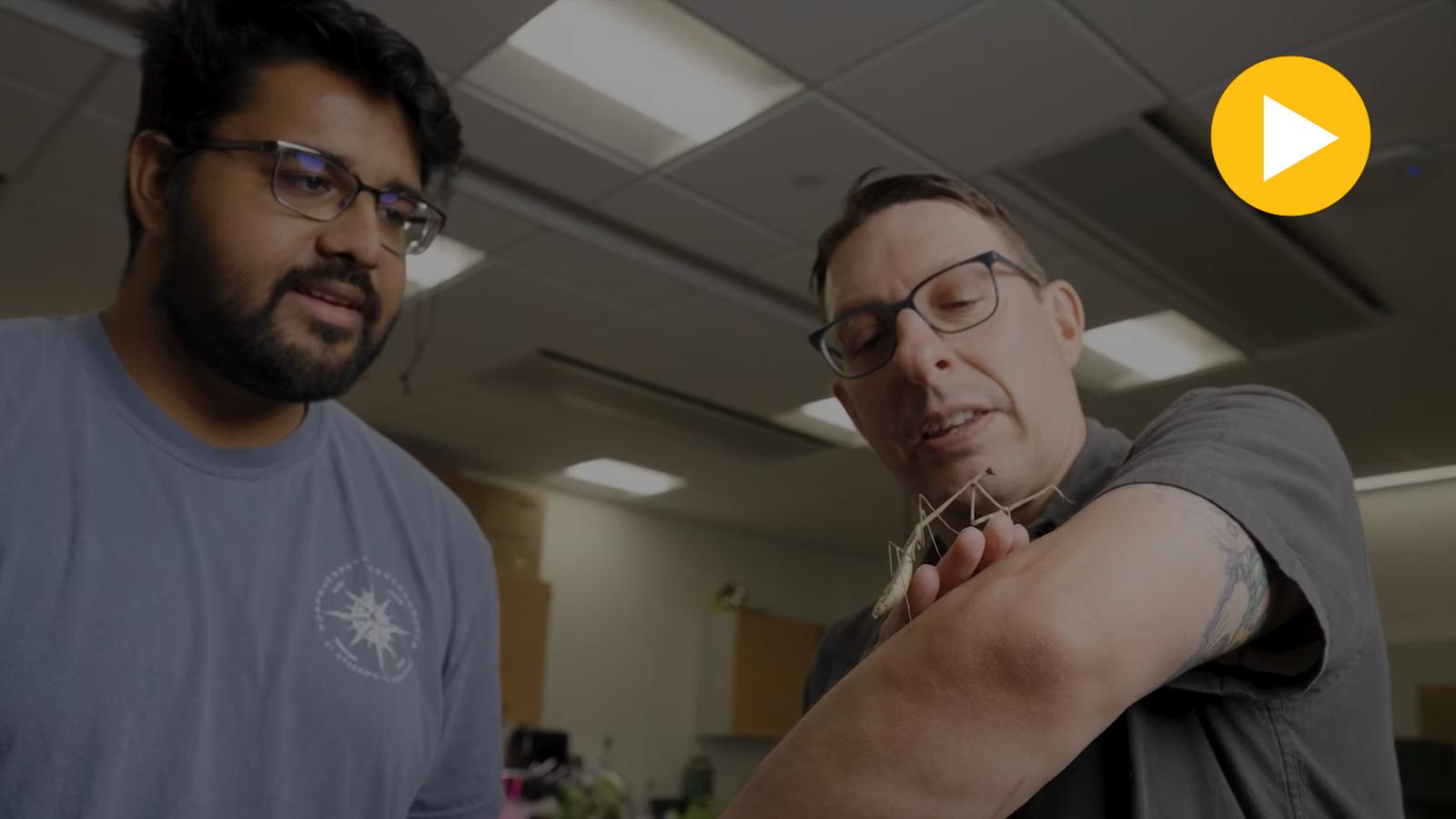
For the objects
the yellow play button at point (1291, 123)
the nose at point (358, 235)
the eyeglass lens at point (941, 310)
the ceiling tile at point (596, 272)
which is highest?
the ceiling tile at point (596, 272)

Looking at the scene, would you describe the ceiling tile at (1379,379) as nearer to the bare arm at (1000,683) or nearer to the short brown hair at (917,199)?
the short brown hair at (917,199)

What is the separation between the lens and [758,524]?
7.85 meters

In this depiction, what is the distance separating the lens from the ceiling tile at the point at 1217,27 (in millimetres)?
2230

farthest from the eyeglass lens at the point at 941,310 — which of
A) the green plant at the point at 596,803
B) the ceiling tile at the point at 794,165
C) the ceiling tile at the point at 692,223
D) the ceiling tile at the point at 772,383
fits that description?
the ceiling tile at the point at 772,383

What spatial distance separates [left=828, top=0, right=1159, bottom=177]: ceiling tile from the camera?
2.35 meters

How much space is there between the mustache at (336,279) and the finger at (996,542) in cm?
73

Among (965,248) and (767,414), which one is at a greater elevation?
(767,414)

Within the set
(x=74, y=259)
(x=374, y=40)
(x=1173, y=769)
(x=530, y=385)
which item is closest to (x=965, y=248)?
(x=1173, y=769)

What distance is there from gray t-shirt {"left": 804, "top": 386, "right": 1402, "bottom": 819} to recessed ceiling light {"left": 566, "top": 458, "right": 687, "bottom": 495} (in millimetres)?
5756

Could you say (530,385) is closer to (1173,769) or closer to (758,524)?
(758,524)

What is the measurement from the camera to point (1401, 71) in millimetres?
2410

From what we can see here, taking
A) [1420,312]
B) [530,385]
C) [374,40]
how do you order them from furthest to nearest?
[530,385], [1420,312], [374,40]

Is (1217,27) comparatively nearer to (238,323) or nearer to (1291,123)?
(1291,123)

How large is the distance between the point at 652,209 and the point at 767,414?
7.02ft
